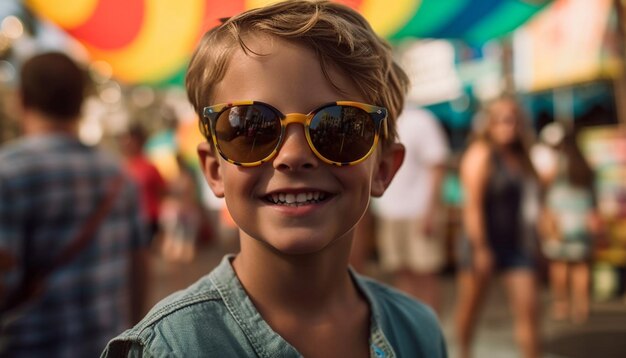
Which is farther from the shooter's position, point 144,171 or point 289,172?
point 144,171

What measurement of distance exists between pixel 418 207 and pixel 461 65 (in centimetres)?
926

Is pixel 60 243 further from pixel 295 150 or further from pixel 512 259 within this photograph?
pixel 512 259

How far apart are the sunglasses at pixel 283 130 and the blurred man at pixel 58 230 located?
1.40 m

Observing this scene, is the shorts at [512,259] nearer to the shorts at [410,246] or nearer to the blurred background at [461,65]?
the shorts at [410,246]

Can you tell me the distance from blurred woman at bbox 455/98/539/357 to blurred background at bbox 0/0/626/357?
2.89 feet

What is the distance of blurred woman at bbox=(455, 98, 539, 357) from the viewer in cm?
441

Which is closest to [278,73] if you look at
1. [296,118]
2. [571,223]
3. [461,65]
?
[296,118]

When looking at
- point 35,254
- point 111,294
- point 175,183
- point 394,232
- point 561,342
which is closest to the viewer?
point 35,254

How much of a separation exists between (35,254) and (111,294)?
37 centimetres

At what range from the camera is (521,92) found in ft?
39.0

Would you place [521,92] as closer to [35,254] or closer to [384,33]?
[384,33]

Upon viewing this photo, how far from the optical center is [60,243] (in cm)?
250

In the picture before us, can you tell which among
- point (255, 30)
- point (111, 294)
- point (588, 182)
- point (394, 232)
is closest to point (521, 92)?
point (588, 182)

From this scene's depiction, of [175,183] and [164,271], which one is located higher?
[175,183]
